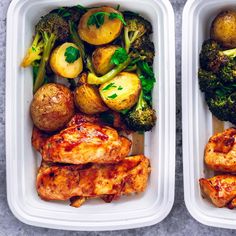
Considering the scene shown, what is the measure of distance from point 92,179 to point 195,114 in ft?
1.86

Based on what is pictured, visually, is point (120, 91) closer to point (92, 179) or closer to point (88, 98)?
point (88, 98)

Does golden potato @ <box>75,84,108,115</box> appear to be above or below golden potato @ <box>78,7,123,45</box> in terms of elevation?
below

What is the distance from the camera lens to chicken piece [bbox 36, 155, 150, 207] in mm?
2057

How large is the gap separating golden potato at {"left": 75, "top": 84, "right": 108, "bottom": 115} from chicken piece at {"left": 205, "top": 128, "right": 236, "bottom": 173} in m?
0.53

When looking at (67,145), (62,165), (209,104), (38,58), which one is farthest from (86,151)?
(209,104)

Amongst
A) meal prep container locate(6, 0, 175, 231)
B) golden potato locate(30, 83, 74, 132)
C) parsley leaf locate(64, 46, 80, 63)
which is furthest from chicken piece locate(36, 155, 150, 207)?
parsley leaf locate(64, 46, 80, 63)

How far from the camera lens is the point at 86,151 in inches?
76.0

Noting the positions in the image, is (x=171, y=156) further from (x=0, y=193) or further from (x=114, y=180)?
(x=0, y=193)

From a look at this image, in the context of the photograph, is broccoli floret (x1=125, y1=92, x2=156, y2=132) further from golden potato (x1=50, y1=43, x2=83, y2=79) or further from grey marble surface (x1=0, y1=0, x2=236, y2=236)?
golden potato (x1=50, y1=43, x2=83, y2=79)

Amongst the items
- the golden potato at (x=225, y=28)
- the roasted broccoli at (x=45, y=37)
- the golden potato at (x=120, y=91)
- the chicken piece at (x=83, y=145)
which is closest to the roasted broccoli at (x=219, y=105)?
the golden potato at (x=225, y=28)

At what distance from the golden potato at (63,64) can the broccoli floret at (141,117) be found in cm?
32

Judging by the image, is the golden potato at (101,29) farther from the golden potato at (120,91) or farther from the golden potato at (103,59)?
the golden potato at (120,91)

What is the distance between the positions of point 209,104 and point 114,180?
0.57 metres

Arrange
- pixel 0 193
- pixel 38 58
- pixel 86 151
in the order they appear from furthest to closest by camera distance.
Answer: pixel 0 193, pixel 38 58, pixel 86 151
